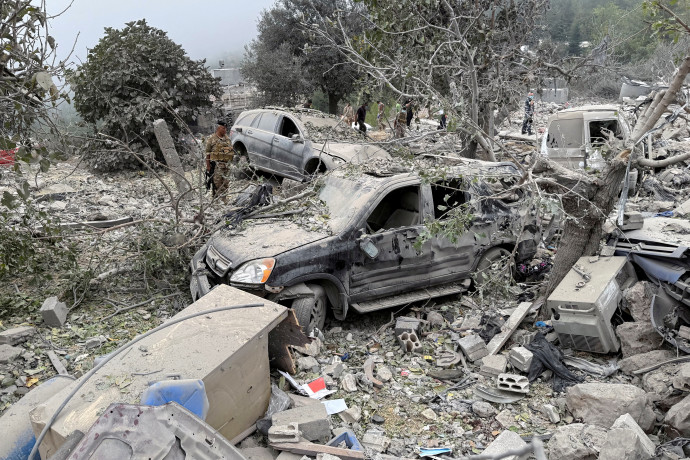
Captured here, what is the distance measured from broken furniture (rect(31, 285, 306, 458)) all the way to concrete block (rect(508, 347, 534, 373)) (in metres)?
2.26

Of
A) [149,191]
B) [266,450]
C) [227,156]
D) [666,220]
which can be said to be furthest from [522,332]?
[149,191]

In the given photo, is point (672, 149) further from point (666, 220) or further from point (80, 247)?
point (80, 247)

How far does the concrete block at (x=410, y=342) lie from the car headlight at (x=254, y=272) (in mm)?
1607

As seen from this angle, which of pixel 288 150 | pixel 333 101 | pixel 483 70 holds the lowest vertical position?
pixel 288 150

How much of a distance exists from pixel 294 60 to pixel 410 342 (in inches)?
610

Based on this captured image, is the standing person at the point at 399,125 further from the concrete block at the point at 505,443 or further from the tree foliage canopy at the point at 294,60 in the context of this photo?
the concrete block at the point at 505,443

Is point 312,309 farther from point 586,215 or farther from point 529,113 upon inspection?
point 529,113

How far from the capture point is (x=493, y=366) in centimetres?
502

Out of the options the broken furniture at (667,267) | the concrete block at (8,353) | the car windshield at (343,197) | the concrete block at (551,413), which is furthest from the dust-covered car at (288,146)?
the concrete block at (551,413)

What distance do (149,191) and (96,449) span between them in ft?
31.8

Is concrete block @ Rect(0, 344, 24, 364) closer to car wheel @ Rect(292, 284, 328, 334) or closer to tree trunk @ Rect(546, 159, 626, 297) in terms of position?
car wheel @ Rect(292, 284, 328, 334)

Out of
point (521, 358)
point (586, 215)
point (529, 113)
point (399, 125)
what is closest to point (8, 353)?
point (521, 358)

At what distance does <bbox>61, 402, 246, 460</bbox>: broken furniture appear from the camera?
2578 millimetres

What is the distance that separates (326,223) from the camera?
5.89 meters
